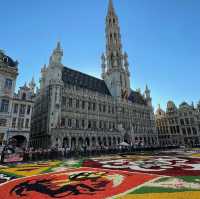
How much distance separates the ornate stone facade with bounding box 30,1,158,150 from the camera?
149 ft

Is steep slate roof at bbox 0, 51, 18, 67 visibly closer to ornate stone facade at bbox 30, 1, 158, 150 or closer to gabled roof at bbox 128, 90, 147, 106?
ornate stone facade at bbox 30, 1, 158, 150

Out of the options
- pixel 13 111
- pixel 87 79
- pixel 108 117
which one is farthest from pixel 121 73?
pixel 13 111

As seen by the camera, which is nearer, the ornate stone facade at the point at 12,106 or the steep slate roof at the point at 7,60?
the ornate stone facade at the point at 12,106

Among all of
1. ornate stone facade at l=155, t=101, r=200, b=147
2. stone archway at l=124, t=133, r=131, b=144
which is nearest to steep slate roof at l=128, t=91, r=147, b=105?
ornate stone facade at l=155, t=101, r=200, b=147

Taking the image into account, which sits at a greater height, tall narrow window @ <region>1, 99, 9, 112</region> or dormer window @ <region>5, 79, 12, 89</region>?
dormer window @ <region>5, 79, 12, 89</region>

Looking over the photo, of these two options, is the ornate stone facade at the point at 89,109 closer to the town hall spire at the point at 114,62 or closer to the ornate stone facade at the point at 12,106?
the town hall spire at the point at 114,62

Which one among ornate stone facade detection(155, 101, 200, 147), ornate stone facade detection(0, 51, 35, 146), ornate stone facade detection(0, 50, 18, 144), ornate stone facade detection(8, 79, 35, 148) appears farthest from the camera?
ornate stone facade detection(155, 101, 200, 147)

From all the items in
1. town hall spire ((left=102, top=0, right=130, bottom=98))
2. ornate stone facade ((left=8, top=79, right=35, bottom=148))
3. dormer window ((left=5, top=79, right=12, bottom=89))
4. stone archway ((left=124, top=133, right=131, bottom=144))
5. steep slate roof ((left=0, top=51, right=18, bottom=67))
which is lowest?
stone archway ((left=124, top=133, right=131, bottom=144))

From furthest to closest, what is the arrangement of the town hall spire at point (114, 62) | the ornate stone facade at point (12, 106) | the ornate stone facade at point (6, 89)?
1. the town hall spire at point (114, 62)
2. the ornate stone facade at point (12, 106)
3. the ornate stone facade at point (6, 89)

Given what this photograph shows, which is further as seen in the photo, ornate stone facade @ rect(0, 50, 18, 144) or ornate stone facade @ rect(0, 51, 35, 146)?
ornate stone facade @ rect(0, 51, 35, 146)

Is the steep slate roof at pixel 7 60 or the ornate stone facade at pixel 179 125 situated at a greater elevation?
the steep slate roof at pixel 7 60

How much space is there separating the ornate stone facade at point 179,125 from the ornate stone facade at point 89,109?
513 inches

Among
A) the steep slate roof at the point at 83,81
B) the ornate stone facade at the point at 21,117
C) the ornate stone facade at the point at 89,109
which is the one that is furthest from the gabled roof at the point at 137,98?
the ornate stone facade at the point at 21,117

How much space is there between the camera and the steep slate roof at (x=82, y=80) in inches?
2161
